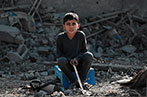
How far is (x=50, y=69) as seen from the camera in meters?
7.59

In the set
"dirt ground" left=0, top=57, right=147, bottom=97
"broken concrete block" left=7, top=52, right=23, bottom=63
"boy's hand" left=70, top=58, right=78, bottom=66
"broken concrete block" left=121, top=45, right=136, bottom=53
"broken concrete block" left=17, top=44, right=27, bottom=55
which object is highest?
"boy's hand" left=70, top=58, right=78, bottom=66

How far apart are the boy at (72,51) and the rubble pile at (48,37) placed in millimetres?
2029

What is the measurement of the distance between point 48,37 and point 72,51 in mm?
5248

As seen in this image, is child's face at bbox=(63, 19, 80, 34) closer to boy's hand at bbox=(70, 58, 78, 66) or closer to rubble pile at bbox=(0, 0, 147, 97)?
boy's hand at bbox=(70, 58, 78, 66)

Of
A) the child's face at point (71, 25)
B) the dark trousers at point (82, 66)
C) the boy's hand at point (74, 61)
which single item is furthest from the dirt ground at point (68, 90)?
the child's face at point (71, 25)

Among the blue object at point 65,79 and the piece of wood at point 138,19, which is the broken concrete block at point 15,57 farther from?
the piece of wood at point 138,19

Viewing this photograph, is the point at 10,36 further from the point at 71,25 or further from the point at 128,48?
the point at 71,25

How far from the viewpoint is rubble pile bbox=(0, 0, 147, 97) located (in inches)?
334

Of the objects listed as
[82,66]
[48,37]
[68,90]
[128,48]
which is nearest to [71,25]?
[82,66]

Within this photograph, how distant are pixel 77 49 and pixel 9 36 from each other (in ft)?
15.6

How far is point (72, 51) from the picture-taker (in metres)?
4.96

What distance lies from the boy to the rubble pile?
2.03 meters

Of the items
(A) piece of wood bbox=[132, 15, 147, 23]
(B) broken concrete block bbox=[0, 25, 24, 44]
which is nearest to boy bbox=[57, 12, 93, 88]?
(B) broken concrete block bbox=[0, 25, 24, 44]

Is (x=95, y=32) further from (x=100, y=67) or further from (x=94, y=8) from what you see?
(x=100, y=67)
